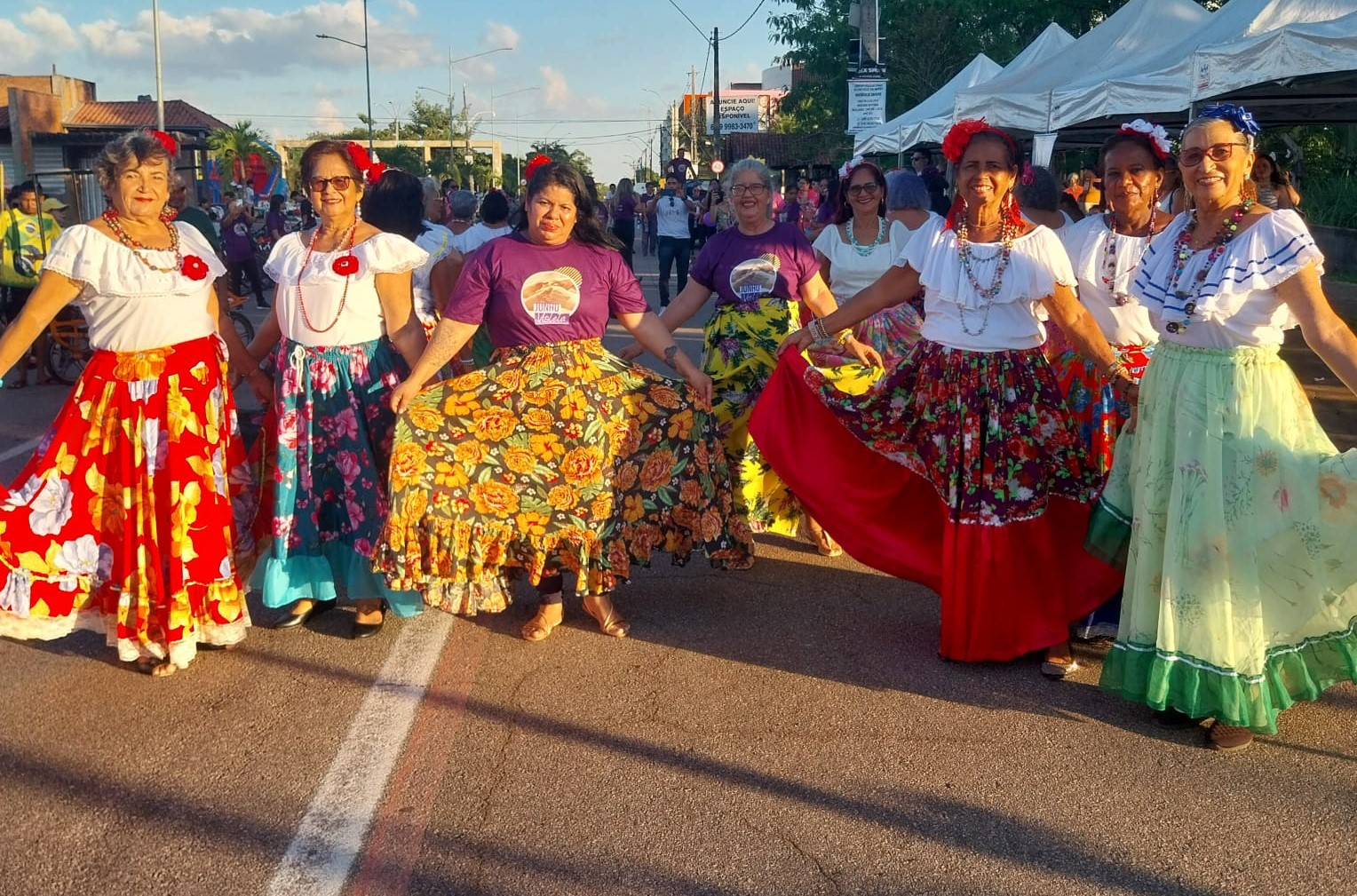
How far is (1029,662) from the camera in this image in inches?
185

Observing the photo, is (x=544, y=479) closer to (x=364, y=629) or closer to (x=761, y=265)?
(x=364, y=629)

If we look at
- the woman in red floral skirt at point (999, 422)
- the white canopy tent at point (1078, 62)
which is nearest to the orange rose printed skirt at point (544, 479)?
the woman in red floral skirt at point (999, 422)

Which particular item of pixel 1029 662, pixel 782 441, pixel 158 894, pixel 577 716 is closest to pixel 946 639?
pixel 1029 662

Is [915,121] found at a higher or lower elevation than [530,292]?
higher

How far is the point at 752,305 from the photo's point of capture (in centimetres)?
602

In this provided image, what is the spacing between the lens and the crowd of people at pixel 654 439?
3963 mm

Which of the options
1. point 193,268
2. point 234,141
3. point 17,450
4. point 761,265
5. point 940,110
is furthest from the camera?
point 234,141

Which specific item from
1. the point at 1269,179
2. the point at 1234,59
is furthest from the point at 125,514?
the point at 1234,59

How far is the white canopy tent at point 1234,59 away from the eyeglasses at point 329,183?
22.8ft

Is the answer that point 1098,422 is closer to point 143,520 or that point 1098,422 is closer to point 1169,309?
point 1169,309

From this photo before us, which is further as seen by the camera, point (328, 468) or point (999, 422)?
point (328, 468)

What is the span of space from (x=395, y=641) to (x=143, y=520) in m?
1.09

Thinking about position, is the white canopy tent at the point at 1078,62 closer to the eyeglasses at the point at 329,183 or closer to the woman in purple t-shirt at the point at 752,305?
the woman in purple t-shirt at the point at 752,305

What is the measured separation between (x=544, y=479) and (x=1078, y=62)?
39.2 ft
